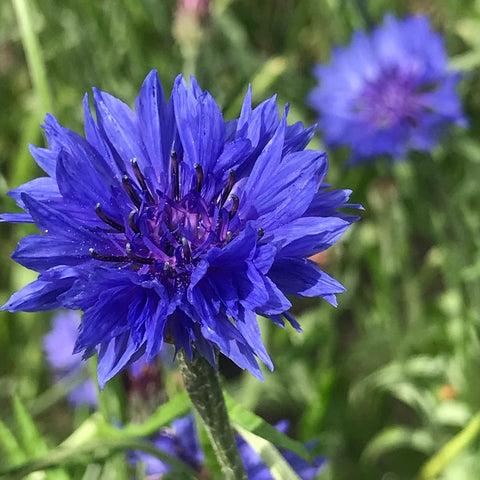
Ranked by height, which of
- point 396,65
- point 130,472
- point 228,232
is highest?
point 396,65

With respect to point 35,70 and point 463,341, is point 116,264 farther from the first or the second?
point 463,341

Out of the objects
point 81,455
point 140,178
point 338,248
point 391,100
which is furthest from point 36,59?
point 391,100

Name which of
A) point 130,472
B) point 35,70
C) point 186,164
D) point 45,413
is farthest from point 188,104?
point 45,413

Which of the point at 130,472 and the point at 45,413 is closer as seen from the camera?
the point at 130,472

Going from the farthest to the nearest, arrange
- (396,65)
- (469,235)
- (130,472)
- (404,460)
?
(396,65)
(404,460)
(469,235)
(130,472)

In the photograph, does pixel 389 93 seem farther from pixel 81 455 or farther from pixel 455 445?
pixel 81 455

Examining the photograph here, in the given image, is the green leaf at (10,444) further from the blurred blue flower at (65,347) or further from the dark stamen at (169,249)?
the blurred blue flower at (65,347)

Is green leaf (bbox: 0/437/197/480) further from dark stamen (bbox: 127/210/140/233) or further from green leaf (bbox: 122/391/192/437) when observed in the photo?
dark stamen (bbox: 127/210/140/233)
